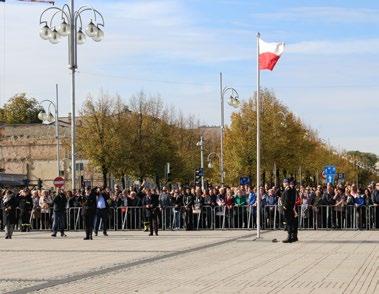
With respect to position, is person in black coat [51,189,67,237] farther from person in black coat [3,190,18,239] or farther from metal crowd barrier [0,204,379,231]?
metal crowd barrier [0,204,379,231]

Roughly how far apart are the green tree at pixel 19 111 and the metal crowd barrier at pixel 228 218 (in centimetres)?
8644

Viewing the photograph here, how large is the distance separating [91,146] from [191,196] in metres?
30.3

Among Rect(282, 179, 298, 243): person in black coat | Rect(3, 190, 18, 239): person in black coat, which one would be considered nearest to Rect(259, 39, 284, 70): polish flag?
Rect(282, 179, 298, 243): person in black coat

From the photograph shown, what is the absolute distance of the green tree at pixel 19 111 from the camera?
398 ft

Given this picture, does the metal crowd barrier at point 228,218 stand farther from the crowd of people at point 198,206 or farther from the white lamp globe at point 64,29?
the white lamp globe at point 64,29

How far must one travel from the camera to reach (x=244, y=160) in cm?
6875

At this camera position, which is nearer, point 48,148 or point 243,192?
point 243,192

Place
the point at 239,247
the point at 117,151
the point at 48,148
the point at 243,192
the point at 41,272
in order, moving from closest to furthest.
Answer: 1. the point at 41,272
2. the point at 239,247
3. the point at 243,192
4. the point at 117,151
5. the point at 48,148

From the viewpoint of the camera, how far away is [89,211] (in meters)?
29.0

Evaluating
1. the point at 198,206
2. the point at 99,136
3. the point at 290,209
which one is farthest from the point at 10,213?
the point at 99,136

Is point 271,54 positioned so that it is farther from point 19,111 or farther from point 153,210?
point 19,111

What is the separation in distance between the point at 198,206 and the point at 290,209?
933 centimetres

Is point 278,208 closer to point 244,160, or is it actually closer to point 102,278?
point 102,278

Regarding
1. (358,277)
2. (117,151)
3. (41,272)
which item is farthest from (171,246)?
(117,151)
